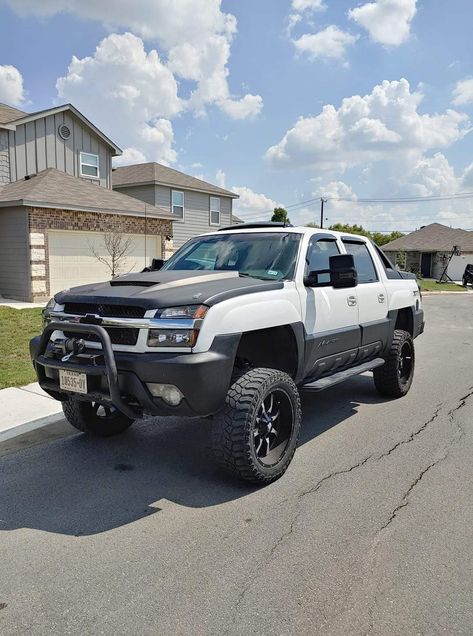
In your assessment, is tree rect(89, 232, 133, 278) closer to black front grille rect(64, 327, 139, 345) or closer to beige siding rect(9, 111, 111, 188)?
beige siding rect(9, 111, 111, 188)

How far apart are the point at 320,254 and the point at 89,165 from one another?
16849 millimetres

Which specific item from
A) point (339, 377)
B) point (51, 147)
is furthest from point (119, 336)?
Result: point (51, 147)

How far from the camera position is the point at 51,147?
18.4 m

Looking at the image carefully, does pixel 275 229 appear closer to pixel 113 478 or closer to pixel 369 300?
pixel 369 300

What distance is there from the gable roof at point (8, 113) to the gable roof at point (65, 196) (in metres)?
1.90

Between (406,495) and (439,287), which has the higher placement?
(439,287)

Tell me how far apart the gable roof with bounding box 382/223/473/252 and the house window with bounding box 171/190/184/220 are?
24.9 m

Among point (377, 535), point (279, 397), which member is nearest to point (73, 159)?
point (279, 397)

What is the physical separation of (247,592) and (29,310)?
11613 mm

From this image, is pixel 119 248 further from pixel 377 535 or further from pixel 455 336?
pixel 377 535

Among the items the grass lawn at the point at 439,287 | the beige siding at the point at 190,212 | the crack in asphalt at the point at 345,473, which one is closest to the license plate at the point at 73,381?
the crack in asphalt at the point at 345,473

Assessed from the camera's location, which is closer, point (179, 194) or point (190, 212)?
point (179, 194)

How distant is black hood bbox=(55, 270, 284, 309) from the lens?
362 centimetres

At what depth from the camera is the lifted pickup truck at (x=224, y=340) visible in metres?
3.55
